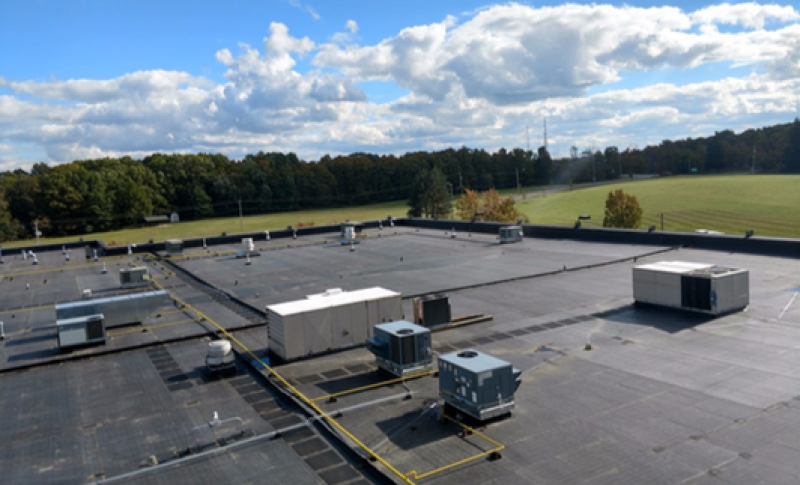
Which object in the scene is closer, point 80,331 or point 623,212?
point 80,331

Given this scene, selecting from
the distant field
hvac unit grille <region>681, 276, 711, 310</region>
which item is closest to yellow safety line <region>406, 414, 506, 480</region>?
hvac unit grille <region>681, 276, 711, 310</region>

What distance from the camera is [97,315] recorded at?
103ft

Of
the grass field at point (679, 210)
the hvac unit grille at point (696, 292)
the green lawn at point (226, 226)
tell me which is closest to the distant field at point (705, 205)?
the grass field at point (679, 210)

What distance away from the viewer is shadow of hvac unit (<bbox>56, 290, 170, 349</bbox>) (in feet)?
98.8

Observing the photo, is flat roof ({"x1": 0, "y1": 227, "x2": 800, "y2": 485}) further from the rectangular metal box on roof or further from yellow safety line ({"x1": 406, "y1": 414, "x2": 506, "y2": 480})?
the rectangular metal box on roof

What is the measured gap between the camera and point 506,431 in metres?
18.3

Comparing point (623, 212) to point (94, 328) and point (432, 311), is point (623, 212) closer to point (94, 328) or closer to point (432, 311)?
point (432, 311)

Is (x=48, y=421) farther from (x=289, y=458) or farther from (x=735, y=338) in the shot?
(x=735, y=338)

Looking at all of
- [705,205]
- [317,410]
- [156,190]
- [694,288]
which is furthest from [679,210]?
[156,190]

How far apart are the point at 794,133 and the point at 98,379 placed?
223 meters

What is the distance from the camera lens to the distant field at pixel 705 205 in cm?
10000

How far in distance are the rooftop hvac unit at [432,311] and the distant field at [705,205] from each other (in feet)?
253

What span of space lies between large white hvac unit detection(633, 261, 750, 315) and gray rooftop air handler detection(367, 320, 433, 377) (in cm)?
1513

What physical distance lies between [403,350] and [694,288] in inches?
650
